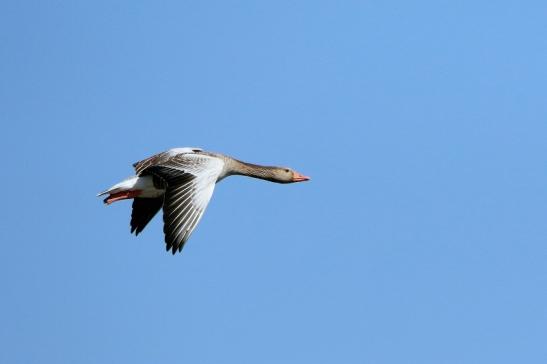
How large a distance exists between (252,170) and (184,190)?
3880mm

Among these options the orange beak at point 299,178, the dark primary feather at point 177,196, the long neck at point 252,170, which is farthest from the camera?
the orange beak at point 299,178

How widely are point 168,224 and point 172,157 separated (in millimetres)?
3112

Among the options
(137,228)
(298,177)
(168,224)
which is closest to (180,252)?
(168,224)

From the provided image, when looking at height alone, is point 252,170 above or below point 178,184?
above

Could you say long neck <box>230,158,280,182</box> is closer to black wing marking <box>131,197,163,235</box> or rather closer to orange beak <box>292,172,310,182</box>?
orange beak <box>292,172,310,182</box>

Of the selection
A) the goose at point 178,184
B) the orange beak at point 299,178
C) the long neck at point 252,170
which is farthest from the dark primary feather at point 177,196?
the orange beak at point 299,178

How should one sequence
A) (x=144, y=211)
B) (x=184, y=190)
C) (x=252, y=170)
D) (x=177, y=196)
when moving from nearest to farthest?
(x=177, y=196) → (x=184, y=190) → (x=144, y=211) → (x=252, y=170)

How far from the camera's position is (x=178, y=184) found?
19078 mm

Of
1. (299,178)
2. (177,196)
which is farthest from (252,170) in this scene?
(177,196)

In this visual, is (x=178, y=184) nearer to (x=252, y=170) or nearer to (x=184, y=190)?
(x=184, y=190)

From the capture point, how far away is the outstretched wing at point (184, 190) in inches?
719

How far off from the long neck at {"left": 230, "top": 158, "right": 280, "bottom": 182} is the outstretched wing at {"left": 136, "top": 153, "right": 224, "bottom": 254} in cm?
111

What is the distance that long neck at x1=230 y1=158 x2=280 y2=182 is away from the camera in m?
21.8

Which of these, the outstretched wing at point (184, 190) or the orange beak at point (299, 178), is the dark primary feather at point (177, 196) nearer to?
the outstretched wing at point (184, 190)
